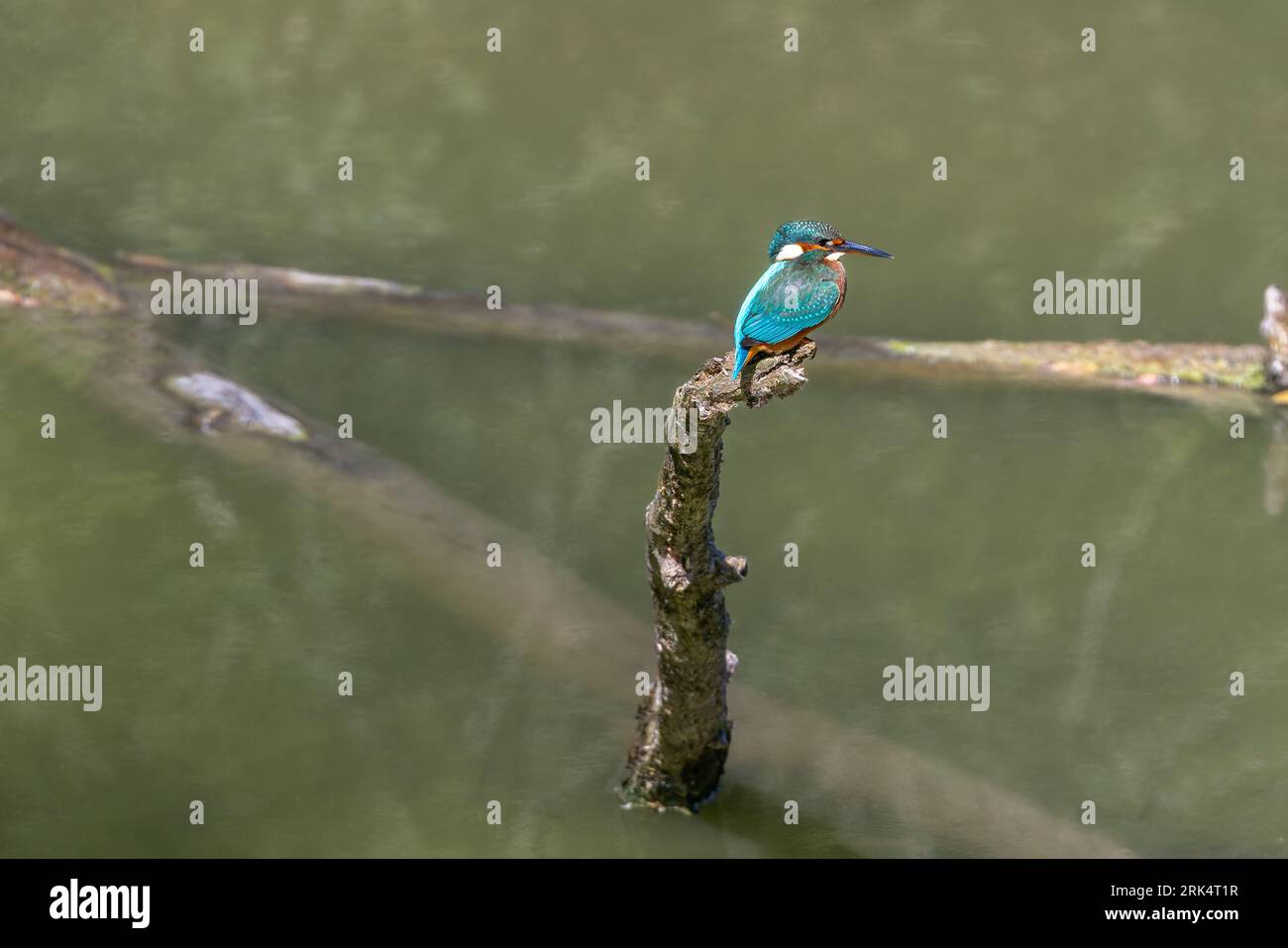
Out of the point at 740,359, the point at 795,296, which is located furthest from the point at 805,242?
the point at 740,359

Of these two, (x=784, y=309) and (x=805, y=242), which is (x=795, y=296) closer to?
(x=784, y=309)

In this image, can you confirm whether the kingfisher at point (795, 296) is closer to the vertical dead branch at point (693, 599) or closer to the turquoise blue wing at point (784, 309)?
the turquoise blue wing at point (784, 309)

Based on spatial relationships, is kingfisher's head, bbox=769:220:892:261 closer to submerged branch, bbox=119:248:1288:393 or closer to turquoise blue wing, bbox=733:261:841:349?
turquoise blue wing, bbox=733:261:841:349

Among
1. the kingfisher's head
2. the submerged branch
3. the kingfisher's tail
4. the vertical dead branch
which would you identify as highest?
the submerged branch

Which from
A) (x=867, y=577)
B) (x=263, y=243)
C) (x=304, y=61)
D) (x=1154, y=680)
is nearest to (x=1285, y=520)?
(x=1154, y=680)

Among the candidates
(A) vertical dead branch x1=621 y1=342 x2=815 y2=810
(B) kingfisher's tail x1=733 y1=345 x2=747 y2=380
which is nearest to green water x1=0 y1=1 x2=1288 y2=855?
(A) vertical dead branch x1=621 y1=342 x2=815 y2=810

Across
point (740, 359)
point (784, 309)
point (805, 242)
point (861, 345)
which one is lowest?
point (740, 359)
